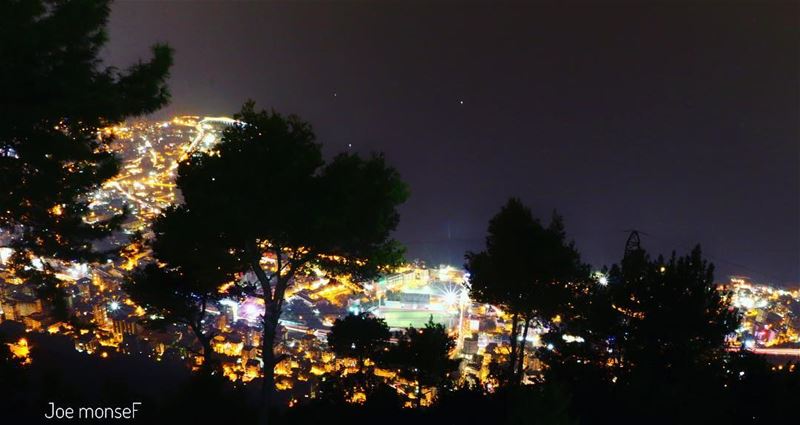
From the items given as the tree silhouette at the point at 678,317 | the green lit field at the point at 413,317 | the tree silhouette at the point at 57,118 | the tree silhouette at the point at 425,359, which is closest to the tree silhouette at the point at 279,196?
the tree silhouette at the point at 57,118

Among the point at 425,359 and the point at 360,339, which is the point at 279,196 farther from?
the point at 425,359

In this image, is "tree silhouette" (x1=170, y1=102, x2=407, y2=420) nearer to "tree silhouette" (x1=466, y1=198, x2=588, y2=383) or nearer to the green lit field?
"tree silhouette" (x1=466, y1=198, x2=588, y2=383)

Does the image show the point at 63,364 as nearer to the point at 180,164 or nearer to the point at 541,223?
the point at 180,164

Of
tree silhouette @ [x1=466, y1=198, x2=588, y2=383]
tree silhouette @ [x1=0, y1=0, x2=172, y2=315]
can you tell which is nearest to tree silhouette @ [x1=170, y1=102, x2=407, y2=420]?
tree silhouette @ [x1=0, y1=0, x2=172, y2=315]

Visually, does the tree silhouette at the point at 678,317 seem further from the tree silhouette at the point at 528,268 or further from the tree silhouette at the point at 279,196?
the tree silhouette at the point at 279,196

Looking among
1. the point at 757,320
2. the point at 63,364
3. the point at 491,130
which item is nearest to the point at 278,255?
the point at 63,364

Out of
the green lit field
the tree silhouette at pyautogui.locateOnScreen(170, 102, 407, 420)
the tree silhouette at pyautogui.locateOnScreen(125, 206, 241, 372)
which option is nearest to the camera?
the tree silhouette at pyautogui.locateOnScreen(170, 102, 407, 420)
